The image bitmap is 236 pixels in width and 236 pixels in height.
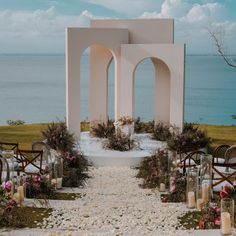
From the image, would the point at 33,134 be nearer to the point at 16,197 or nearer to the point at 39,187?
the point at 39,187

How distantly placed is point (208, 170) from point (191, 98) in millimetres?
49060

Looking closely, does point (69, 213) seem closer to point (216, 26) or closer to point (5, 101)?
point (216, 26)

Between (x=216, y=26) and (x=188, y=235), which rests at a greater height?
(x=216, y=26)

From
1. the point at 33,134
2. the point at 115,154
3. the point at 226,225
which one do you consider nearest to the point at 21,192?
the point at 226,225

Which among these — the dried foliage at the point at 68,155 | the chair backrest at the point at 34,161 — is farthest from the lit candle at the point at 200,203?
the chair backrest at the point at 34,161

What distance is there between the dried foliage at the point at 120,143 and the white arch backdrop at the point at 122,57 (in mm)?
1695

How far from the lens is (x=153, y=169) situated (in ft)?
44.9

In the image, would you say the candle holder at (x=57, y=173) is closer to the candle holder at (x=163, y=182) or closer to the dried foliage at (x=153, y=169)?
the dried foliage at (x=153, y=169)

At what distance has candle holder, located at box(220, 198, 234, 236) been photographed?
8.82 m

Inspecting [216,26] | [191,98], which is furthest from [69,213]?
[191,98]

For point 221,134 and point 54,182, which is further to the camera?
point 221,134

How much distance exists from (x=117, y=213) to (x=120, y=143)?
6130mm

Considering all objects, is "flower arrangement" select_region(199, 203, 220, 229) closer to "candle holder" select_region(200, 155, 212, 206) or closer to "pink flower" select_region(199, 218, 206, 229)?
"pink flower" select_region(199, 218, 206, 229)

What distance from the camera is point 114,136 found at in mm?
17109
